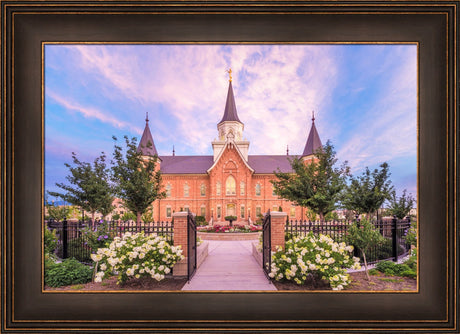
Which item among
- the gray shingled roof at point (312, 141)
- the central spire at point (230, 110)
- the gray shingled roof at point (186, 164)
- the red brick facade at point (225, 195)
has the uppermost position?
the central spire at point (230, 110)

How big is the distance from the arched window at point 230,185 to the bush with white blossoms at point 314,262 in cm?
2183

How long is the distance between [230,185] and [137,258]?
22.4 metres

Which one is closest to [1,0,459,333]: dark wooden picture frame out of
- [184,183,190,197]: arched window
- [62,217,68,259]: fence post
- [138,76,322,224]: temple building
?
[62,217,68,259]: fence post

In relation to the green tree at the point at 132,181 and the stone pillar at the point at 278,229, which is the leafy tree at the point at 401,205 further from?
the green tree at the point at 132,181

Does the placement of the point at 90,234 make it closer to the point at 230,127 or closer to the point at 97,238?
the point at 97,238

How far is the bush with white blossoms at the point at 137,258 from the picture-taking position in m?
4.80

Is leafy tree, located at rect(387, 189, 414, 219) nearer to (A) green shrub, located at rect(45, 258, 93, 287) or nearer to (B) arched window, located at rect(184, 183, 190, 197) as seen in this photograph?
(A) green shrub, located at rect(45, 258, 93, 287)

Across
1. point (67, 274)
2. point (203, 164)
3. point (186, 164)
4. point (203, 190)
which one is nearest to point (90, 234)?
point (67, 274)

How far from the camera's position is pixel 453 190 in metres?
3.47

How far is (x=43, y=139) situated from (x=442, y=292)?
25.3 ft

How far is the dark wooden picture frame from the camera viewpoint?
3453mm

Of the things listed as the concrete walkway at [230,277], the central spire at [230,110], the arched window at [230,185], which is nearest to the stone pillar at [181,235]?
the concrete walkway at [230,277]

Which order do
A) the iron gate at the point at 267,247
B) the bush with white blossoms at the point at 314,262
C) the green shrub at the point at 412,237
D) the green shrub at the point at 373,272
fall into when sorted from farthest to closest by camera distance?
the green shrub at the point at 412,237
the green shrub at the point at 373,272
the iron gate at the point at 267,247
the bush with white blossoms at the point at 314,262

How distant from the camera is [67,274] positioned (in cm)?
518
